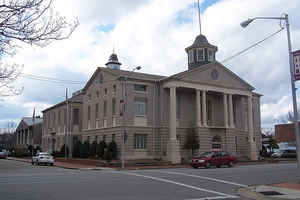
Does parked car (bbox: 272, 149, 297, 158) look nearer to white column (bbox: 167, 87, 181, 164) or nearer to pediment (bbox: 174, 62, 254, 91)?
pediment (bbox: 174, 62, 254, 91)

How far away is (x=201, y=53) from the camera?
4888 cm

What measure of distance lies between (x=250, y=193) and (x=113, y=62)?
46867 mm

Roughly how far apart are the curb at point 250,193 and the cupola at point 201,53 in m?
33.3

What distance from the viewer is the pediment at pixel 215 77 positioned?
135 ft

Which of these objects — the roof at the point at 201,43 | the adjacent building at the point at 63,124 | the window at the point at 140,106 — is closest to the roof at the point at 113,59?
the adjacent building at the point at 63,124

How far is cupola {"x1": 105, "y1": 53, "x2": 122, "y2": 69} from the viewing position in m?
59.2

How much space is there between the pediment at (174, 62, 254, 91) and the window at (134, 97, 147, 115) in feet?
15.8

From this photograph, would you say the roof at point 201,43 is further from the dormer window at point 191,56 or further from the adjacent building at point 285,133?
the adjacent building at point 285,133

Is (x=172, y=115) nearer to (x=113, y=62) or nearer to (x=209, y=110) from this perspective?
(x=209, y=110)

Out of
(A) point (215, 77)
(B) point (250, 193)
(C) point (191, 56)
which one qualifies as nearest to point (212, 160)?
(A) point (215, 77)

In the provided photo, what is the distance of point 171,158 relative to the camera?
3741cm

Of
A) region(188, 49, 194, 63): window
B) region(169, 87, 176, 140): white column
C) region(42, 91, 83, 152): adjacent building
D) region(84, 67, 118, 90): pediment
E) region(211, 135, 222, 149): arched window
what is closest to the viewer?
region(169, 87, 176, 140): white column

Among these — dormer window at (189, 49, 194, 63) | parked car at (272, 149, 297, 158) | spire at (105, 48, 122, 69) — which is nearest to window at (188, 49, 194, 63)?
dormer window at (189, 49, 194, 63)

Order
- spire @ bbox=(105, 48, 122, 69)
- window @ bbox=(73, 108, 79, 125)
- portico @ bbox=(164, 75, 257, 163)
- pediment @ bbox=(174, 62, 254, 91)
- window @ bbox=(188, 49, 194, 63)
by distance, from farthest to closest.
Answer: spire @ bbox=(105, 48, 122, 69) < window @ bbox=(73, 108, 79, 125) < window @ bbox=(188, 49, 194, 63) < pediment @ bbox=(174, 62, 254, 91) < portico @ bbox=(164, 75, 257, 163)
